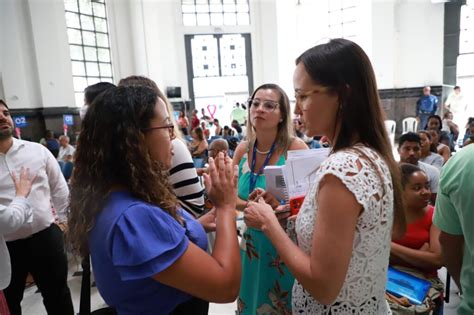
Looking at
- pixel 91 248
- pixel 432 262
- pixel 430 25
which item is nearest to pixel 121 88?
pixel 91 248

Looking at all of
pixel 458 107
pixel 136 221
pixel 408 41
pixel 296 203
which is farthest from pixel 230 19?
pixel 136 221

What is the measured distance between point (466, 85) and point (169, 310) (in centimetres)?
1231

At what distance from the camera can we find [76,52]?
31.4 ft

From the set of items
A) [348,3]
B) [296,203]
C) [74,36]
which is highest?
[348,3]

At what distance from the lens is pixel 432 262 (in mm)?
1681

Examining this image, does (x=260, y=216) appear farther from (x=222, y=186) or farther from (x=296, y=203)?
(x=296, y=203)

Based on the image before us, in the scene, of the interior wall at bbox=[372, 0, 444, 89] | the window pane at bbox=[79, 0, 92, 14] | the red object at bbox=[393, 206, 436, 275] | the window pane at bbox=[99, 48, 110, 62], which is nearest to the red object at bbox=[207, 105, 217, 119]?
the window pane at bbox=[99, 48, 110, 62]

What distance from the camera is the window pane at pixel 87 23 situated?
9.66 m

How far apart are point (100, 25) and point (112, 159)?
10971 millimetres

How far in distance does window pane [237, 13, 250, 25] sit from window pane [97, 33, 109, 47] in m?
4.73

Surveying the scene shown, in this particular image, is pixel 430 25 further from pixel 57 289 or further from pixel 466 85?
pixel 57 289

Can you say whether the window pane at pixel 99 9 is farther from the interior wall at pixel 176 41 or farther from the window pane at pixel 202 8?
the window pane at pixel 202 8

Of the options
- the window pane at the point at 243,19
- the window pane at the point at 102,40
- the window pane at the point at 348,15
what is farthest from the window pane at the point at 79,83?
the window pane at the point at 348,15

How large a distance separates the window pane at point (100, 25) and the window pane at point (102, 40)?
15 centimetres
